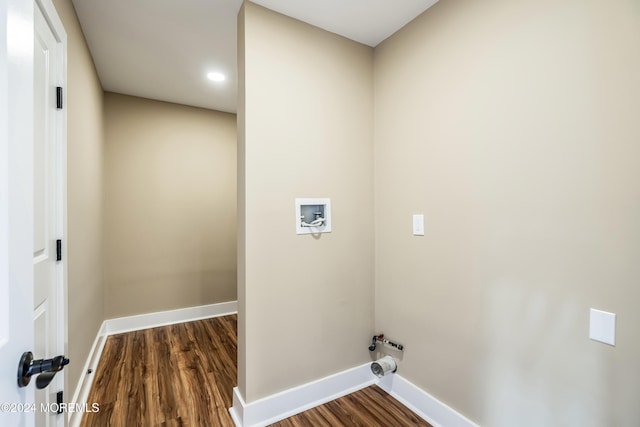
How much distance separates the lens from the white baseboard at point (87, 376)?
1.76m

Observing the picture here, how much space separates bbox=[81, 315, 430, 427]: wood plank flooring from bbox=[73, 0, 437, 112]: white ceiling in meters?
2.66

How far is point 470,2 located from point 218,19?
5.27 ft

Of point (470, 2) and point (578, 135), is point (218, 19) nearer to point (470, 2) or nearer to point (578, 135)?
point (470, 2)

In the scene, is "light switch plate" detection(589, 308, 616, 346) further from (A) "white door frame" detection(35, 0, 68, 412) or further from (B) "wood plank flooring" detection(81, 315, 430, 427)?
(A) "white door frame" detection(35, 0, 68, 412)

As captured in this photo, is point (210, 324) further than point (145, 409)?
Yes

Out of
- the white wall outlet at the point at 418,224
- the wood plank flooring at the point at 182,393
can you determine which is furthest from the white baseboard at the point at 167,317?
the white wall outlet at the point at 418,224

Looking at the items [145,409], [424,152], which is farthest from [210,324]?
[424,152]

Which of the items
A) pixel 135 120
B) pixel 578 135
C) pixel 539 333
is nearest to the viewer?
pixel 578 135

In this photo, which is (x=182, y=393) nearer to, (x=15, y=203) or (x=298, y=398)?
(x=298, y=398)

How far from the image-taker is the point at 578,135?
1.22 m

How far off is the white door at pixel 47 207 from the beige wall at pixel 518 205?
6.52 feet

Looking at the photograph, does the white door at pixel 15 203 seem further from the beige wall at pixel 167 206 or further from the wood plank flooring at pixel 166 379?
the beige wall at pixel 167 206

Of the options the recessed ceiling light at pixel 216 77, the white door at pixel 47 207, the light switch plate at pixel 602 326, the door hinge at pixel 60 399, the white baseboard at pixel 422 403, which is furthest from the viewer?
the recessed ceiling light at pixel 216 77

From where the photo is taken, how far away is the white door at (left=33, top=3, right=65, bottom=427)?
1240 mm
